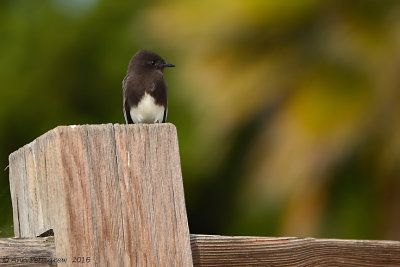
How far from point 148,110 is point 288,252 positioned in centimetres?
314

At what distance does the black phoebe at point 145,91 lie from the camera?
17.5 feet

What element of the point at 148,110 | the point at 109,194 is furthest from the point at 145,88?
the point at 109,194

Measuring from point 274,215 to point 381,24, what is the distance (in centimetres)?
317

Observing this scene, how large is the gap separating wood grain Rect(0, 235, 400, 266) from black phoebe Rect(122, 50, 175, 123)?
9.90 feet

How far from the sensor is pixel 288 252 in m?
2.30

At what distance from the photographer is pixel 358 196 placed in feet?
33.0

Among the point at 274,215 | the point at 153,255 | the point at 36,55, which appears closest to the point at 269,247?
the point at 153,255

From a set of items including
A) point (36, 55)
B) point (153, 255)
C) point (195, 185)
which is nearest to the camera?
point (153, 255)

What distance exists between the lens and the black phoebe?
5.34m

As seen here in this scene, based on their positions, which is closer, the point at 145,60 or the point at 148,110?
the point at 148,110

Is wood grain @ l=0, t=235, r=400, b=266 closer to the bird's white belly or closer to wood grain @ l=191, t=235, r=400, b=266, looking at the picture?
wood grain @ l=191, t=235, r=400, b=266

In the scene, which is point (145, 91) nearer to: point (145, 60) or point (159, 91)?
point (159, 91)

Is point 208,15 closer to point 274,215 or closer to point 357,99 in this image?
point 357,99

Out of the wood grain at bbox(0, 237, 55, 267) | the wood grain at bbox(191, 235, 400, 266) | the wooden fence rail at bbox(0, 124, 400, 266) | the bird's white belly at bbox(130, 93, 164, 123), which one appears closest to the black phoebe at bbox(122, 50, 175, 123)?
the bird's white belly at bbox(130, 93, 164, 123)
